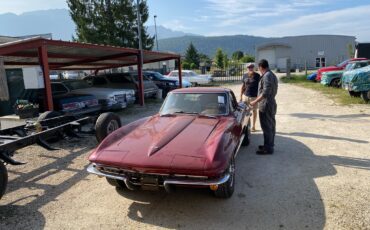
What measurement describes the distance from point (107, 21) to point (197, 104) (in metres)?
27.2

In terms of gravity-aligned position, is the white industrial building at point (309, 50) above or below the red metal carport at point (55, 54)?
above

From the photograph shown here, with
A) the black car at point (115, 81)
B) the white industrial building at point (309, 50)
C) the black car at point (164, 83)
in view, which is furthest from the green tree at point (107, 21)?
the white industrial building at point (309, 50)

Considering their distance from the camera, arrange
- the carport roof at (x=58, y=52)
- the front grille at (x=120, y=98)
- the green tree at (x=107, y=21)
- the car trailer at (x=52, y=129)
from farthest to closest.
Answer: the green tree at (x=107, y=21)
the front grille at (x=120, y=98)
the carport roof at (x=58, y=52)
the car trailer at (x=52, y=129)

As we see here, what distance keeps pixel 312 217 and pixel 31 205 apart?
12.4ft

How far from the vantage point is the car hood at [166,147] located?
3.74m

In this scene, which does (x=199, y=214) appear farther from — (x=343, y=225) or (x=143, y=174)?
(x=343, y=225)

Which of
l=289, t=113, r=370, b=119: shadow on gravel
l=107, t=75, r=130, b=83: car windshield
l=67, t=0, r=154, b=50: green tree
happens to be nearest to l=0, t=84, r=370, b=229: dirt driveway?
l=289, t=113, r=370, b=119: shadow on gravel

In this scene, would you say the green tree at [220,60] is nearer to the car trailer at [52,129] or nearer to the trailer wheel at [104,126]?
the car trailer at [52,129]

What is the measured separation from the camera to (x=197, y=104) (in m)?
5.64

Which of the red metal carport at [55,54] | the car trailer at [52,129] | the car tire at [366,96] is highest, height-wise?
the red metal carport at [55,54]

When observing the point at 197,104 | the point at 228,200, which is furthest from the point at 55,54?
the point at 228,200

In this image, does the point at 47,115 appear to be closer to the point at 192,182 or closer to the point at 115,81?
the point at 192,182

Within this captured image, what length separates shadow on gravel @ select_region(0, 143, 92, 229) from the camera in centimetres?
400

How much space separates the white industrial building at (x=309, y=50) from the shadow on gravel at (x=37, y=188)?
5321 cm
